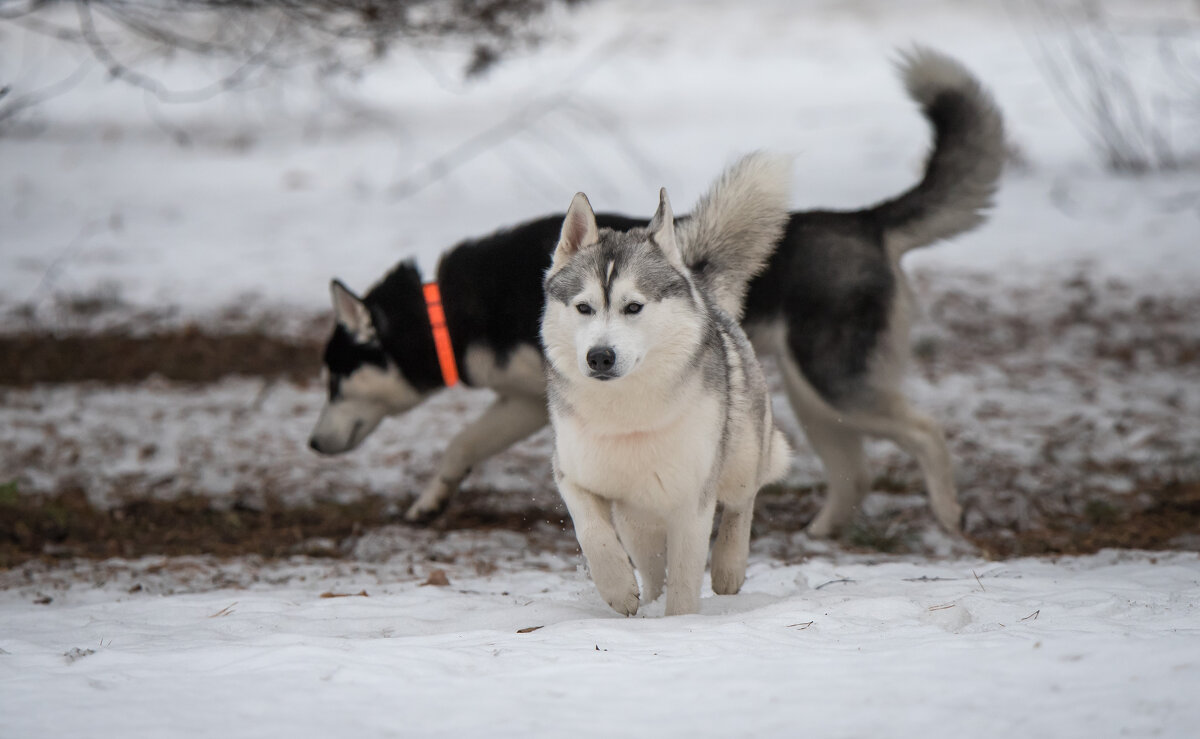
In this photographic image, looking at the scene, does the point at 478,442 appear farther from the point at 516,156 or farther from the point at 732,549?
the point at 516,156

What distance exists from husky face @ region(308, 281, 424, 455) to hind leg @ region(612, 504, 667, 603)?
2476mm

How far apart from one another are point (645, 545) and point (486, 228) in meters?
7.76

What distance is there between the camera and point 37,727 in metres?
2.40

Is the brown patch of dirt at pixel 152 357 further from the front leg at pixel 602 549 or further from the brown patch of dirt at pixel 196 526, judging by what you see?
the front leg at pixel 602 549

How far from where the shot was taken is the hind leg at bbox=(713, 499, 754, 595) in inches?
154

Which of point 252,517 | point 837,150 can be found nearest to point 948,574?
point 252,517

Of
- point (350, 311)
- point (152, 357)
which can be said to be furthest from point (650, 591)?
point (152, 357)

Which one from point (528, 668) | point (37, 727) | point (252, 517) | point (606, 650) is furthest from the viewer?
point (252, 517)

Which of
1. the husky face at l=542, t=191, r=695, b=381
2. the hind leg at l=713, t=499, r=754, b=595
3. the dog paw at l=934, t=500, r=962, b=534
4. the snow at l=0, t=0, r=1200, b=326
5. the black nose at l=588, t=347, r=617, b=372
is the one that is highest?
the snow at l=0, t=0, r=1200, b=326

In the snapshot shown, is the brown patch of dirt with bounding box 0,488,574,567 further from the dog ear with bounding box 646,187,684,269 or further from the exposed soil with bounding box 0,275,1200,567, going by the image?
the dog ear with bounding box 646,187,684,269

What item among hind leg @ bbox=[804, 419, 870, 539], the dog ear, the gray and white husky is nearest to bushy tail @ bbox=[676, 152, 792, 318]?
the gray and white husky

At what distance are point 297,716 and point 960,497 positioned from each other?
4.24 meters

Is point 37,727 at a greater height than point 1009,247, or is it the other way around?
point 1009,247

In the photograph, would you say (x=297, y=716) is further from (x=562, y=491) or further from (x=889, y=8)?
(x=889, y=8)
